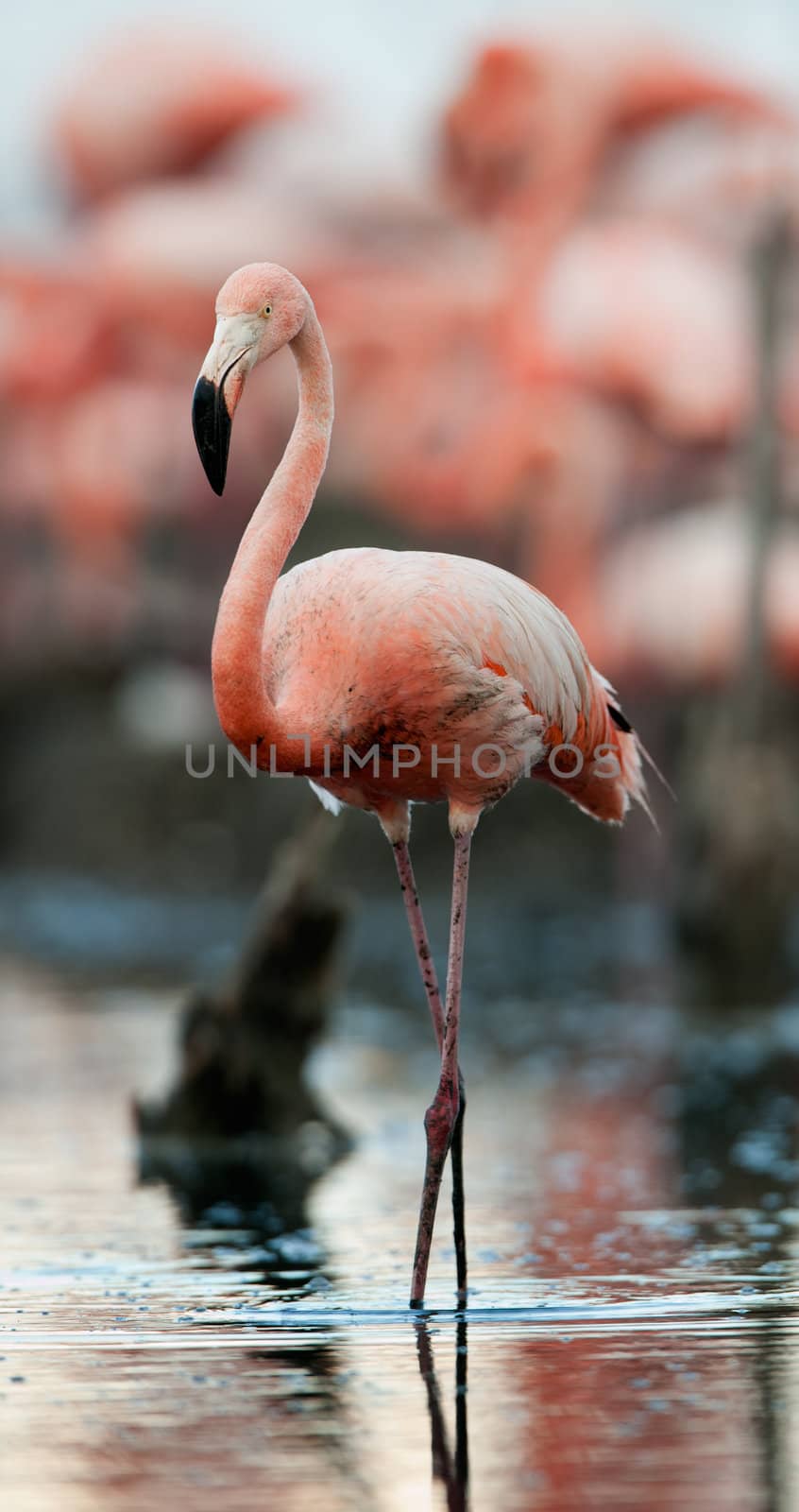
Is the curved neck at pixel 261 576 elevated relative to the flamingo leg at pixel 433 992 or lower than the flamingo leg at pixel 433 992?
elevated

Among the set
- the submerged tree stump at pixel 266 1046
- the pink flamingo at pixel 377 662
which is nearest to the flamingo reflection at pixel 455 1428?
the pink flamingo at pixel 377 662

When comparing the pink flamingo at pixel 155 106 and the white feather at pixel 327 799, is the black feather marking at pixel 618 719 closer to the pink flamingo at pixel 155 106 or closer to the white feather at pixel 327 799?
the white feather at pixel 327 799

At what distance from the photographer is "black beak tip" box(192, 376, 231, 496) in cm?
434

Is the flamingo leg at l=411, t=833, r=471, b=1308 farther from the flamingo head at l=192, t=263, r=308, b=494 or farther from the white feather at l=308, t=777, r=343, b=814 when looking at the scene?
the flamingo head at l=192, t=263, r=308, b=494

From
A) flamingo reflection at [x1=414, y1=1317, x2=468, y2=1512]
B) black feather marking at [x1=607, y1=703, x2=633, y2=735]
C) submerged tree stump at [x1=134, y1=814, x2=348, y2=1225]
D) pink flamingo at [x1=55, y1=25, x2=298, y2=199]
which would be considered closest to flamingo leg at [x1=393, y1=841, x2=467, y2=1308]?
black feather marking at [x1=607, y1=703, x2=633, y2=735]

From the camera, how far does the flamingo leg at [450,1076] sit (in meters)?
5.03

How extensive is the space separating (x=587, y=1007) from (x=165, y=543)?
2217 cm

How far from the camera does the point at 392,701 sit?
15.9 ft

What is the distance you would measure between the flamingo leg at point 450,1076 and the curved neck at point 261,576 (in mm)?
642

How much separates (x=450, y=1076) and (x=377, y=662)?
1.06 meters

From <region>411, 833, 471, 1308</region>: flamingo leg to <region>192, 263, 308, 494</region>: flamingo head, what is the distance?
114cm

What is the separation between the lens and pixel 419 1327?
A: 4.56 metres

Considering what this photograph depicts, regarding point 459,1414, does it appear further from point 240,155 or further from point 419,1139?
point 240,155

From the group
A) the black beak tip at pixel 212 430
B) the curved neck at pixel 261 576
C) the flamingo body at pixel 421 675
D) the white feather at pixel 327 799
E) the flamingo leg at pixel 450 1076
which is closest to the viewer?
the black beak tip at pixel 212 430
